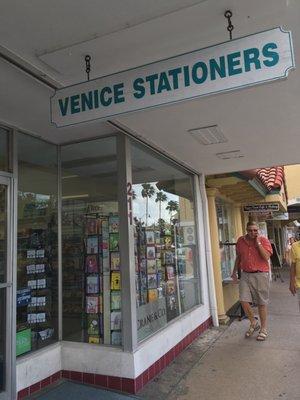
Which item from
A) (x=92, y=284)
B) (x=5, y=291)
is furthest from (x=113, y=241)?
(x=5, y=291)

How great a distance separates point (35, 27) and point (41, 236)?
2540 millimetres

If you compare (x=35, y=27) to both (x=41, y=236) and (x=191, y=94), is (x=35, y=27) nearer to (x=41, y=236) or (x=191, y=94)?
(x=191, y=94)

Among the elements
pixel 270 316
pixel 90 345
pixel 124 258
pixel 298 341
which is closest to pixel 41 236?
pixel 124 258

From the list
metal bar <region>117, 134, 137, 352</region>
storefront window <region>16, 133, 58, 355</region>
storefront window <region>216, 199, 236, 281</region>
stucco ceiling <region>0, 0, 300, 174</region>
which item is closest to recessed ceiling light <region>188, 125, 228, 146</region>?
stucco ceiling <region>0, 0, 300, 174</region>

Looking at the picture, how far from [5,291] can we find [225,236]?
21.8 feet

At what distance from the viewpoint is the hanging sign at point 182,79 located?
2.15 m

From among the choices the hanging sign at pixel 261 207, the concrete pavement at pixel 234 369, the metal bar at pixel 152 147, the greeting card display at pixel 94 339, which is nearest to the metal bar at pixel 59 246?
the greeting card display at pixel 94 339

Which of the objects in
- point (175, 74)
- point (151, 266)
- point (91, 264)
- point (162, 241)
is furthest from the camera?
point (162, 241)

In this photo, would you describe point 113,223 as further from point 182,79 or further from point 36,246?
point 182,79

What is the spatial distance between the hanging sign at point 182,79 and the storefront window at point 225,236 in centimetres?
624

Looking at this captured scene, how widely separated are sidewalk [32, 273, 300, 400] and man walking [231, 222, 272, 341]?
1.17ft

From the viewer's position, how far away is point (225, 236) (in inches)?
369

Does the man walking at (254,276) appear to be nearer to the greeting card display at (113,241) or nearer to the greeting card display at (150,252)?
the greeting card display at (150,252)

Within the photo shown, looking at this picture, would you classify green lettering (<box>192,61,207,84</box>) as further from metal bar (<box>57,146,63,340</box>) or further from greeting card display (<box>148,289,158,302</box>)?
greeting card display (<box>148,289,158,302</box>)
